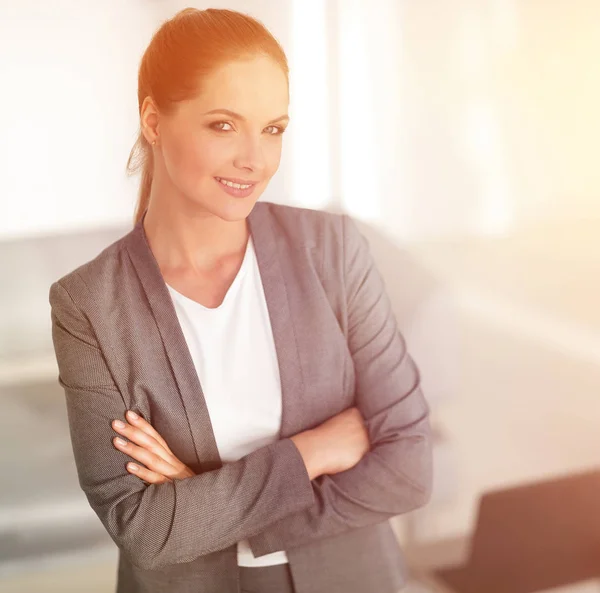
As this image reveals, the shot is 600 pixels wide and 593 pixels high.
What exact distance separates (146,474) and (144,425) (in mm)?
82

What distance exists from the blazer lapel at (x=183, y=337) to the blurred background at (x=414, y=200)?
0.07m

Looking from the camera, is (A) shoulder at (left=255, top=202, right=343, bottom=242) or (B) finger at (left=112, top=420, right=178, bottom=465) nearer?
(B) finger at (left=112, top=420, right=178, bottom=465)

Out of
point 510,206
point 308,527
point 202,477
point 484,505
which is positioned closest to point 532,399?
point 484,505

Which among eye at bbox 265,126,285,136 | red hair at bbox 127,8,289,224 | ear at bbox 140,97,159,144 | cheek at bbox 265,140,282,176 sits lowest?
cheek at bbox 265,140,282,176

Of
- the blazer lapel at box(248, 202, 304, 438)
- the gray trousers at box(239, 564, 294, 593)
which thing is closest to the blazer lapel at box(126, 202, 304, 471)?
the blazer lapel at box(248, 202, 304, 438)

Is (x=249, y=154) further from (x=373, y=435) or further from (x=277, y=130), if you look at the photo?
(x=373, y=435)

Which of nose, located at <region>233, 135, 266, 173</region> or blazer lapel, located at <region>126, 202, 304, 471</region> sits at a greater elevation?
nose, located at <region>233, 135, 266, 173</region>

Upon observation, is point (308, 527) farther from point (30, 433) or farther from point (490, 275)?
point (490, 275)

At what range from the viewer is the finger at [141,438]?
1210 millimetres

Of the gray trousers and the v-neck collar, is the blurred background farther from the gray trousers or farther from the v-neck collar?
the gray trousers

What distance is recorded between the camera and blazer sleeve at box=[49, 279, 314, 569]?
1187mm

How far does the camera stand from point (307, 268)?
1338mm

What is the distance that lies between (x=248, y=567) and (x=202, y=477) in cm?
23

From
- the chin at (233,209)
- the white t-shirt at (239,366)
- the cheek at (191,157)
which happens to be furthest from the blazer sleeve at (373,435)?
the cheek at (191,157)
